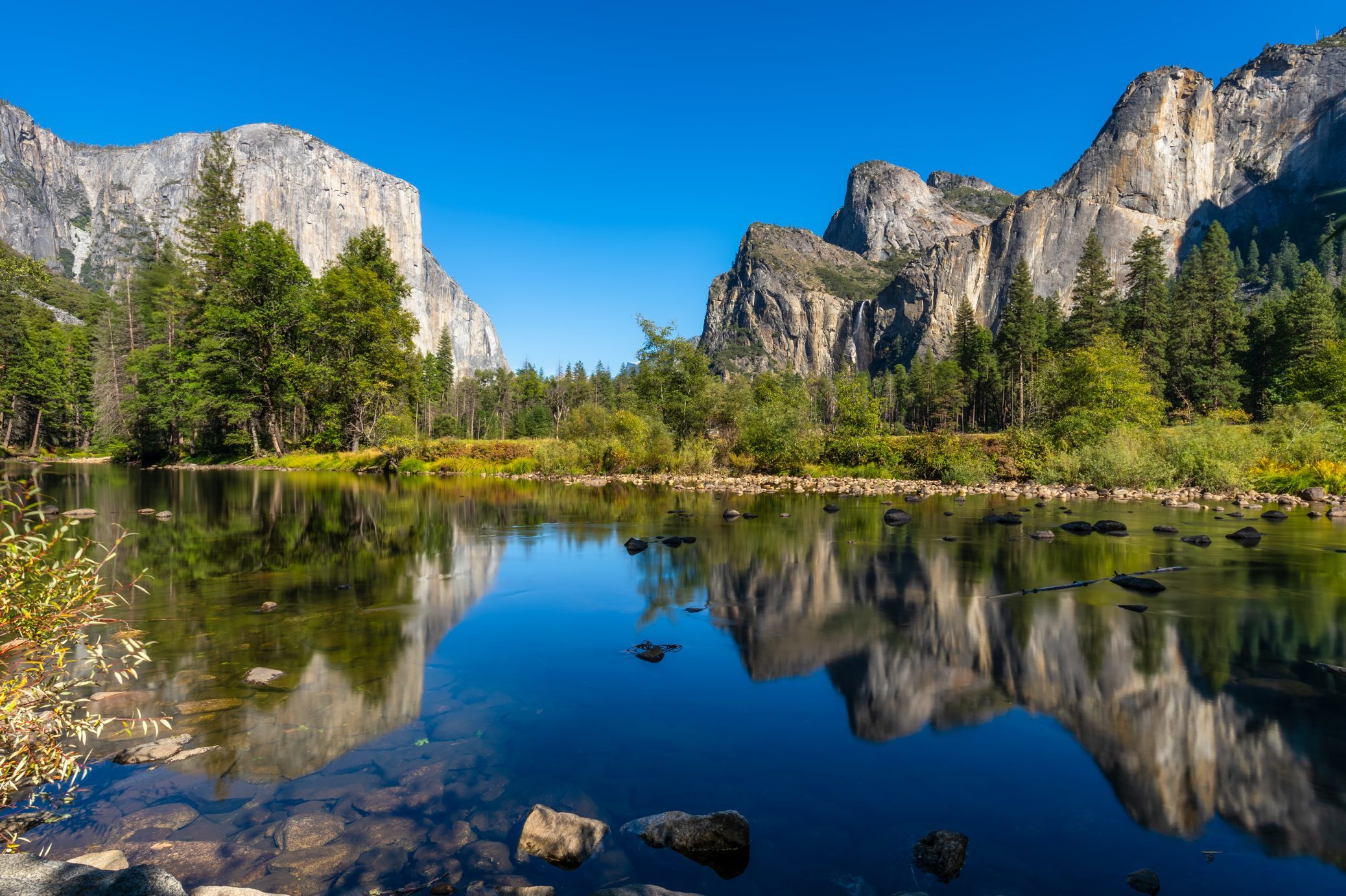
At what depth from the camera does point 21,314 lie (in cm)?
5456

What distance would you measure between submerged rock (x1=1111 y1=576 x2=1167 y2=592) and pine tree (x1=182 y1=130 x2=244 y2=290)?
5681cm

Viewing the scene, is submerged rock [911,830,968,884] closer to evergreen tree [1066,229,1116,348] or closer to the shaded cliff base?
the shaded cliff base

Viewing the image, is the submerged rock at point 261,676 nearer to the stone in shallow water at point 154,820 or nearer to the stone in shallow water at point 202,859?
the stone in shallow water at point 154,820

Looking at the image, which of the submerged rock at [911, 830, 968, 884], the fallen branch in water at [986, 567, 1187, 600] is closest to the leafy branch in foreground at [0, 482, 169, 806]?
the submerged rock at [911, 830, 968, 884]

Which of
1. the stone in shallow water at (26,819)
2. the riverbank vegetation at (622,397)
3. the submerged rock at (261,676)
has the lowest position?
the stone in shallow water at (26,819)

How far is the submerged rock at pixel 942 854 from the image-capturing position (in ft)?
12.8

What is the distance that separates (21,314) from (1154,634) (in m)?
78.8

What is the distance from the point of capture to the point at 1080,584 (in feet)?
38.5

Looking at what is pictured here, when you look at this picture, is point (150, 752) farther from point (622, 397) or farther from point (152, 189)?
point (152, 189)

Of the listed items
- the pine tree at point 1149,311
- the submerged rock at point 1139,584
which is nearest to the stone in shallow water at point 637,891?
the submerged rock at point 1139,584

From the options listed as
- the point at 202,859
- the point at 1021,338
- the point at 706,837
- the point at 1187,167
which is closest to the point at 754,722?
the point at 706,837

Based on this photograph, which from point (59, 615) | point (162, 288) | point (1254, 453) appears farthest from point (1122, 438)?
point (162, 288)

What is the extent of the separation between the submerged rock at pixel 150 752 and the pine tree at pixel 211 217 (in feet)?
175

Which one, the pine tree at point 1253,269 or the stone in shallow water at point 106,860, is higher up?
the pine tree at point 1253,269
